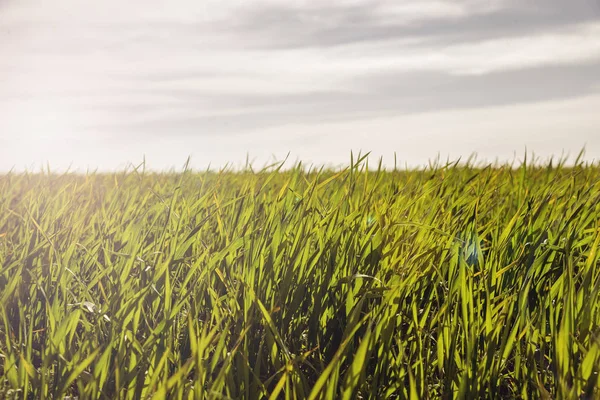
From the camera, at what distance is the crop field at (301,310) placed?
3.13 feet

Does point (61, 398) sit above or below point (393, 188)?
below

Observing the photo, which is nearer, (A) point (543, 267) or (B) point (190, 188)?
(A) point (543, 267)

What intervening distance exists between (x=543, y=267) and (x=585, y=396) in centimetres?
64

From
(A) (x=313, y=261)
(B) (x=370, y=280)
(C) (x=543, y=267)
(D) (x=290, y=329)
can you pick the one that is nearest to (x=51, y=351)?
(D) (x=290, y=329)

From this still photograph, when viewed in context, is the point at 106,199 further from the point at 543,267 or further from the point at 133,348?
the point at 543,267

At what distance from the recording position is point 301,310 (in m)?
1.30

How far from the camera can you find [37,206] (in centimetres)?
215

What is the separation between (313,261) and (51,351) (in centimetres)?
60

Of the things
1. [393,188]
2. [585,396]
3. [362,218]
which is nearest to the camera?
[585,396]

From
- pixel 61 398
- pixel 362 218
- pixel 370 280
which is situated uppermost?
pixel 362 218

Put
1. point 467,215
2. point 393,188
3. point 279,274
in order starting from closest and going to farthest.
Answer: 1. point 279,274
2. point 467,215
3. point 393,188

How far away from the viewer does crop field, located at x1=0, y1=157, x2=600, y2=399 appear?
0.96 metres

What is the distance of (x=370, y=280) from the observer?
132 centimetres

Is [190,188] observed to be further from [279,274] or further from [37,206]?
[279,274]
